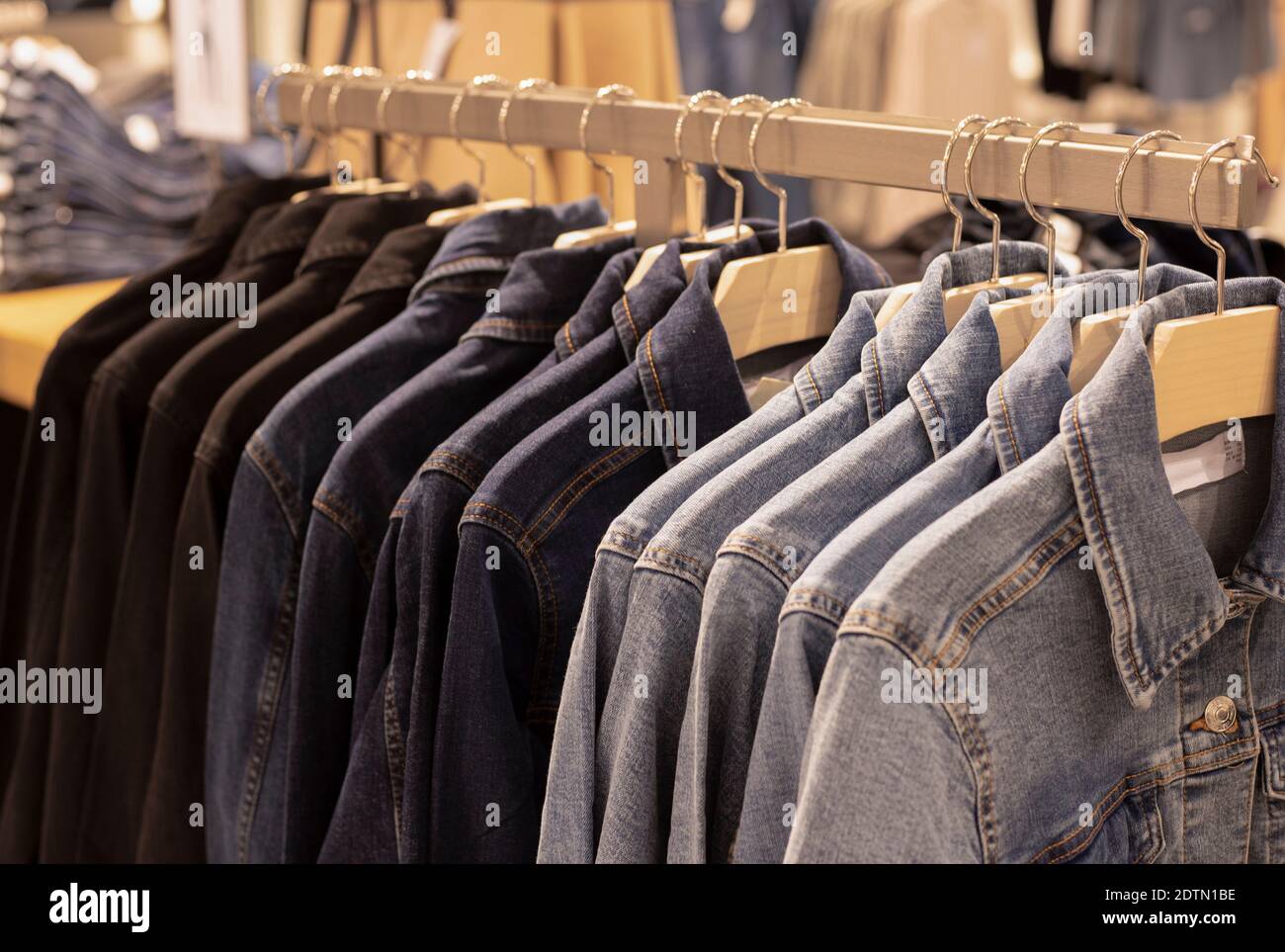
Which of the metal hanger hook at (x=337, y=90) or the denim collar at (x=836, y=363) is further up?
the metal hanger hook at (x=337, y=90)

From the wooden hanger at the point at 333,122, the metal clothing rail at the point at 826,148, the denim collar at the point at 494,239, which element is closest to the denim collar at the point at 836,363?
the metal clothing rail at the point at 826,148

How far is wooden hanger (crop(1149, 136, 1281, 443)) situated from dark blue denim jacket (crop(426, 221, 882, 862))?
29 centimetres

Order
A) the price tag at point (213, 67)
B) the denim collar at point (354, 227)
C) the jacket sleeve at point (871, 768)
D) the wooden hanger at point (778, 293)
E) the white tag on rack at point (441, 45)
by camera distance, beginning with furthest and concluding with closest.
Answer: the white tag on rack at point (441, 45), the price tag at point (213, 67), the denim collar at point (354, 227), the wooden hanger at point (778, 293), the jacket sleeve at point (871, 768)

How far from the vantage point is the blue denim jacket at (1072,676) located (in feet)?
2.32

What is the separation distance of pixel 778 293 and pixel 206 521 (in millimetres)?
505

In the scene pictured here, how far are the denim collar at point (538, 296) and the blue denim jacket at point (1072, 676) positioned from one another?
44 cm

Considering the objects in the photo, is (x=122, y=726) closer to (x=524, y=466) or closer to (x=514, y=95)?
(x=524, y=466)

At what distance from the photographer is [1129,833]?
2.71ft

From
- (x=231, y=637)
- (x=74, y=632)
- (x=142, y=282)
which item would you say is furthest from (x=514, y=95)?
(x=74, y=632)

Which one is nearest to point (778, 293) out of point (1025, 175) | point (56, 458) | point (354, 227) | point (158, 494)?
point (1025, 175)

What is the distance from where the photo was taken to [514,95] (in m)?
1.22

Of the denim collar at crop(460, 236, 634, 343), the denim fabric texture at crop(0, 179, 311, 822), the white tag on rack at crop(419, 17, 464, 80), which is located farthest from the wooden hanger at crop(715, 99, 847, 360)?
the white tag on rack at crop(419, 17, 464, 80)

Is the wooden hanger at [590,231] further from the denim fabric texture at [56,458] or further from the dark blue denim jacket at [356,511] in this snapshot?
the denim fabric texture at [56,458]
